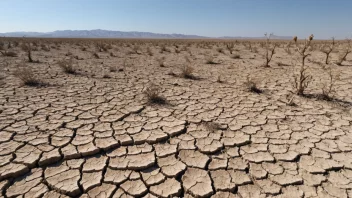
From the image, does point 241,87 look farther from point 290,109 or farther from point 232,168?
point 232,168

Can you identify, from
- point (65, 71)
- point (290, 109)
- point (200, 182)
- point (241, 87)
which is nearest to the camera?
point (200, 182)

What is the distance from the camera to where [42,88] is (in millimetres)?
4426

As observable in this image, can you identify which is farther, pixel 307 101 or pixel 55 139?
pixel 307 101

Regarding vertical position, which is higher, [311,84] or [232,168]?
[311,84]

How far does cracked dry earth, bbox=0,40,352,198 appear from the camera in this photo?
6.09ft

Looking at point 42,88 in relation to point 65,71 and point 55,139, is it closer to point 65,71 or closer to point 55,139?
point 65,71

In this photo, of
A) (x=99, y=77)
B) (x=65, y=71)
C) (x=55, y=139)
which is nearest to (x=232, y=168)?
(x=55, y=139)

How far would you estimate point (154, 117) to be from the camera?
321 cm

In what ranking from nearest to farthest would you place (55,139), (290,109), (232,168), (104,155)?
(232,168), (104,155), (55,139), (290,109)

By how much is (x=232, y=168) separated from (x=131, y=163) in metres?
0.98

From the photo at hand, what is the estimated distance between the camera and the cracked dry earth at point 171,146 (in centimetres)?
186

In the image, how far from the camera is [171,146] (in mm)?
2459

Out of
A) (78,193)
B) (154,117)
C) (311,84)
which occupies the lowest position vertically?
(78,193)

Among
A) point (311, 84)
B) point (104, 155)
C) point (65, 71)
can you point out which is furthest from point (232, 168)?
point (65, 71)
